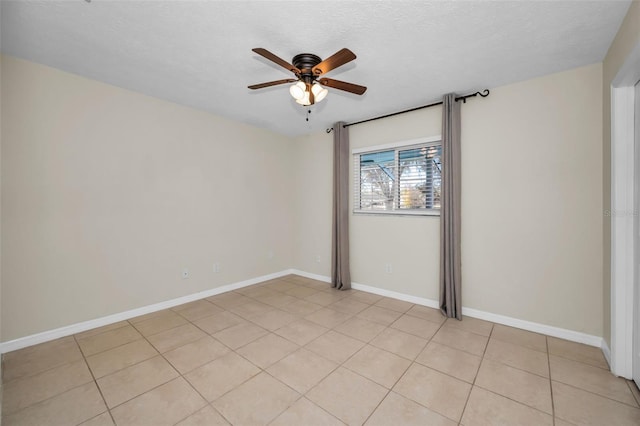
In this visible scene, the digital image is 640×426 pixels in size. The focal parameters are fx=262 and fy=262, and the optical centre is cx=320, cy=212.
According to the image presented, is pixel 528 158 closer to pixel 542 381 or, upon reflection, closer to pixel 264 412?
pixel 542 381

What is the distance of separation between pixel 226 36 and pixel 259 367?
266 cm

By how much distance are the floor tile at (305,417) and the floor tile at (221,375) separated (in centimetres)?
49

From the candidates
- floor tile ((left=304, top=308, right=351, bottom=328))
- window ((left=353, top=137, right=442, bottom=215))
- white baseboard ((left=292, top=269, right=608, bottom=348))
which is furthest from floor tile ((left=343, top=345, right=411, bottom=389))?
window ((left=353, top=137, right=442, bottom=215))

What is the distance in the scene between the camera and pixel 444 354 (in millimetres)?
2338

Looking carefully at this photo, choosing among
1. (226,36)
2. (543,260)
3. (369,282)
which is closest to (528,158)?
(543,260)

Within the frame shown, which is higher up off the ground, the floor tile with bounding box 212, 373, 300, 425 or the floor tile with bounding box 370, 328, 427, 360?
the floor tile with bounding box 370, 328, 427, 360

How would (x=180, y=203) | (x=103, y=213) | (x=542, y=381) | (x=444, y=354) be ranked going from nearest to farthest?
(x=542, y=381) → (x=444, y=354) → (x=103, y=213) → (x=180, y=203)

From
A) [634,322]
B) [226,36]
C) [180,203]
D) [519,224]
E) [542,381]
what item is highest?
[226,36]

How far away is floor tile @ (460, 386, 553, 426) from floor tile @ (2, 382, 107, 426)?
2361mm

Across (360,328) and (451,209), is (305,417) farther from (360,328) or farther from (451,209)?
(451,209)

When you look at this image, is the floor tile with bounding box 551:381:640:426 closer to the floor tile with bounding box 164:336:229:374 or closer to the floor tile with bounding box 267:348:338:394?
the floor tile with bounding box 267:348:338:394

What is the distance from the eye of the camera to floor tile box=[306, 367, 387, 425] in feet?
5.49

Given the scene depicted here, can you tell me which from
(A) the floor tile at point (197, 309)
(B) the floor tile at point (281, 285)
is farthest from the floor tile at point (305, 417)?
(B) the floor tile at point (281, 285)

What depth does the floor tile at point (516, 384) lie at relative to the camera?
1783mm
